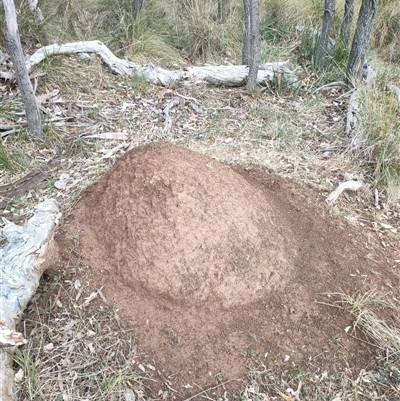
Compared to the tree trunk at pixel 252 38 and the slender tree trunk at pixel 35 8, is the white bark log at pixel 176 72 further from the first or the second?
the slender tree trunk at pixel 35 8

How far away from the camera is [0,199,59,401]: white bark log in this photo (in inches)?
79.6

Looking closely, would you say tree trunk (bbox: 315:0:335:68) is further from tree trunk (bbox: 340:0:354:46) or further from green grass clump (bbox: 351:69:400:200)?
green grass clump (bbox: 351:69:400:200)

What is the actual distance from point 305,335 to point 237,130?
220 cm

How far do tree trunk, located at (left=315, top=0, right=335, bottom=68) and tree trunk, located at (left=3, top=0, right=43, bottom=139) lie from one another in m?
3.05

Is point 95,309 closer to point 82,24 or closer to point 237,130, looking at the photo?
point 237,130

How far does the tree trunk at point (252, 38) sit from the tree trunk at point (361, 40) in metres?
0.92

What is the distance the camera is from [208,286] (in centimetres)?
222

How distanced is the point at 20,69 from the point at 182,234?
74.3 inches

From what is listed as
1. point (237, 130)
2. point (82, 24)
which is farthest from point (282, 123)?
point (82, 24)

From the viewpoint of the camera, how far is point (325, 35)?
197 inches

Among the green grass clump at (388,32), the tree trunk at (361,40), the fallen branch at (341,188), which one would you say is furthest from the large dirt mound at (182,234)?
the green grass clump at (388,32)

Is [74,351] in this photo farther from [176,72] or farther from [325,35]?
[325,35]

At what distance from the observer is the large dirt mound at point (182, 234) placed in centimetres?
223

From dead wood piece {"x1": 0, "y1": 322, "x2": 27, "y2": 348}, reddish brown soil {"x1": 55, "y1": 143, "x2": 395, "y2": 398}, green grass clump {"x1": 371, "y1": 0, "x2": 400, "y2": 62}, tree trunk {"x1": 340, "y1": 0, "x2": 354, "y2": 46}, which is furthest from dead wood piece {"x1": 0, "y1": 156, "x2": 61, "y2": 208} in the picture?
green grass clump {"x1": 371, "y1": 0, "x2": 400, "y2": 62}
